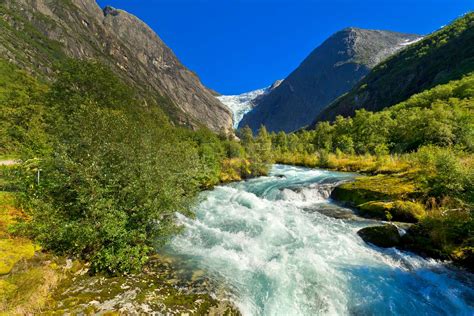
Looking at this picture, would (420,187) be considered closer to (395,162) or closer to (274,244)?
(274,244)

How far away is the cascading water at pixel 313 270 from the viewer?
8352mm

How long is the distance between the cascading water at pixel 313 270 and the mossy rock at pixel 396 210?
5.04 feet

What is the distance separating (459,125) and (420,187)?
28267mm

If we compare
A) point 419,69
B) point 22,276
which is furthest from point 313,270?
point 419,69

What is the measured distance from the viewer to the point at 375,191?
19312 millimetres

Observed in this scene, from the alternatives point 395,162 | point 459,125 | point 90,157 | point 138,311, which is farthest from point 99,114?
point 459,125

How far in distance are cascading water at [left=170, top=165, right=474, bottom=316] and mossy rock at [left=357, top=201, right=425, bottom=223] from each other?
5.04ft

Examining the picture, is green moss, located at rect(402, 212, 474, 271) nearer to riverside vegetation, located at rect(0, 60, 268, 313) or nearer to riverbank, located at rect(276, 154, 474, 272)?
riverbank, located at rect(276, 154, 474, 272)

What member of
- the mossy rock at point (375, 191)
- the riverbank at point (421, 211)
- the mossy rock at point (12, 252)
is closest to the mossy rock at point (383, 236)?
the riverbank at point (421, 211)

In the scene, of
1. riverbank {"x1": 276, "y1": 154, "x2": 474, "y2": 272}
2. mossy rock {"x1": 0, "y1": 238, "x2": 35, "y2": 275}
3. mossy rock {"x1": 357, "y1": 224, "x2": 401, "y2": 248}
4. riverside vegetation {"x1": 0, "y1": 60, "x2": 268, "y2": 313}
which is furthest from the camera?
mossy rock {"x1": 357, "y1": 224, "x2": 401, "y2": 248}

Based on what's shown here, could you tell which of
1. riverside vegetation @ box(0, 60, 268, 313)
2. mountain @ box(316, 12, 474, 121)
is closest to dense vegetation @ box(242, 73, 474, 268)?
riverside vegetation @ box(0, 60, 268, 313)

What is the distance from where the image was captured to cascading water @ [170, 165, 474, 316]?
8352 millimetres

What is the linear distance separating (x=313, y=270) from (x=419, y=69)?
6252 inches

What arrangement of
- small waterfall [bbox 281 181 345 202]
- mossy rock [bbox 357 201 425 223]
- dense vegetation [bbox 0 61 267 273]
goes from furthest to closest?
1. small waterfall [bbox 281 181 345 202]
2. mossy rock [bbox 357 201 425 223]
3. dense vegetation [bbox 0 61 267 273]
